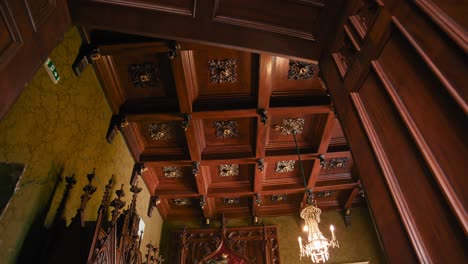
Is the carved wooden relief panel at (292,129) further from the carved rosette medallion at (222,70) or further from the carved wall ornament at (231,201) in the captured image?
the carved wall ornament at (231,201)

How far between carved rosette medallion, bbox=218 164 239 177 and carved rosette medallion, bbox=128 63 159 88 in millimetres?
2241

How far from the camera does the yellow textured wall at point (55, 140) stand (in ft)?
7.30

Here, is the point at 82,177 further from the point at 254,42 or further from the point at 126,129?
the point at 254,42

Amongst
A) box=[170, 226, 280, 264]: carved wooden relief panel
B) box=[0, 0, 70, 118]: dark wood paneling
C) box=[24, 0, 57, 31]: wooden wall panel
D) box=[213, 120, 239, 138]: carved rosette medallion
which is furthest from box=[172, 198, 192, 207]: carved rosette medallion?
box=[24, 0, 57, 31]: wooden wall panel

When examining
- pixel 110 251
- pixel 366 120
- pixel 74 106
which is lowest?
pixel 110 251

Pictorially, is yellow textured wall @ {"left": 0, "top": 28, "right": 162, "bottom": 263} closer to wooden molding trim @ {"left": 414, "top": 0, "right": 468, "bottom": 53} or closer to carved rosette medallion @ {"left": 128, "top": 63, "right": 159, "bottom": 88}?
carved rosette medallion @ {"left": 128, "top": 63, "right": 159, "bottom": 88}

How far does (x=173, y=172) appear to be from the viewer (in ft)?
18.6

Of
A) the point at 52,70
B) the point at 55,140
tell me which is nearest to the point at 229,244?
the point at 55,140

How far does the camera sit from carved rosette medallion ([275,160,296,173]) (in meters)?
5.59

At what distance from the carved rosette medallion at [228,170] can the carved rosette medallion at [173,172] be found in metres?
0.75

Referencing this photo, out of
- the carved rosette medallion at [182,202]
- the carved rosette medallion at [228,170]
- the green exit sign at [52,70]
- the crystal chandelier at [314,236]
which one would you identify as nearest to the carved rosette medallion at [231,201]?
the carved rosette medallion at [182,202]

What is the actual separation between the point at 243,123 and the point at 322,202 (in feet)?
10.7

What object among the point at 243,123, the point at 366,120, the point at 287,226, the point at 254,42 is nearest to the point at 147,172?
the point at 243,123

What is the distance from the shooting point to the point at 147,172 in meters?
5.43
